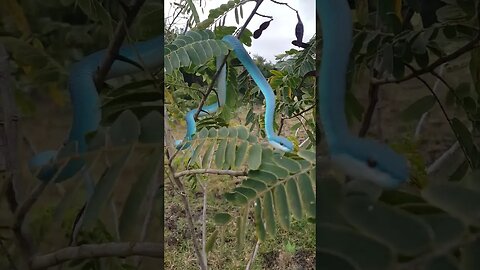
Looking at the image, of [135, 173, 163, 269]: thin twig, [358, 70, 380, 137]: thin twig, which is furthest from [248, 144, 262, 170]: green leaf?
[358, 70, 380, 137]: thin twig

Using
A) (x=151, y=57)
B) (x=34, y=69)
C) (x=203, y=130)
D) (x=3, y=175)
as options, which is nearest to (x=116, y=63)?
(x=151, y=57)

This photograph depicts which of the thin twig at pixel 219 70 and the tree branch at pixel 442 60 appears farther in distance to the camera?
the thin twig at pixel 219 70

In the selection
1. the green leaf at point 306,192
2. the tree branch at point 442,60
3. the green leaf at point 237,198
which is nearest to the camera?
the tree branch at point 442,60

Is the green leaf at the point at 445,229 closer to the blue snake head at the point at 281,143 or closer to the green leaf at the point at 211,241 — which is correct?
the blue snake head at the point at 281,143

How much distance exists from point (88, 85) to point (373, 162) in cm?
61

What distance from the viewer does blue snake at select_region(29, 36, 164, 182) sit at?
1.12 metres

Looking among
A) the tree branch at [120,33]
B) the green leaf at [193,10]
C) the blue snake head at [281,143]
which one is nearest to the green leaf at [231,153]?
the blue snake head at [281,143]

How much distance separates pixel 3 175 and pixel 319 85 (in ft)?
2.31

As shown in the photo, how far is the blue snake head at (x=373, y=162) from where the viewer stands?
0.99m

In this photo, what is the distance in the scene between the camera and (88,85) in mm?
1122

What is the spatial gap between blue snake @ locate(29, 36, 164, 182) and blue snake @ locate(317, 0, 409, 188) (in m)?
0.36

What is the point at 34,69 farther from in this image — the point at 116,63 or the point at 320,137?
the point at 320,137

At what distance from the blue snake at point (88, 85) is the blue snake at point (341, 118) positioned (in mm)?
359

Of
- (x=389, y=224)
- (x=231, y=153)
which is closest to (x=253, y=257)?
(x=231, y=153)
